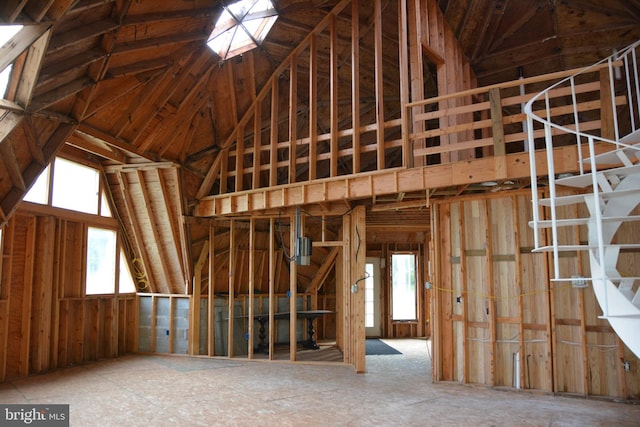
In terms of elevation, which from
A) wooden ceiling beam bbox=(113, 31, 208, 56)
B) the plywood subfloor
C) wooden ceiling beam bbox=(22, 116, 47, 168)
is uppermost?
wooden ceiling beam bbox=(113, 31, 208, 56)

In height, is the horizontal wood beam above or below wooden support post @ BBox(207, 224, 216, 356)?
above

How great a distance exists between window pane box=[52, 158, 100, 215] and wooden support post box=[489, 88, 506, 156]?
7691mm

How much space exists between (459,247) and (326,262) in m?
5.02

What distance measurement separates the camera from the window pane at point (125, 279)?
10469mm

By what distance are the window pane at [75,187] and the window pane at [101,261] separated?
552mm

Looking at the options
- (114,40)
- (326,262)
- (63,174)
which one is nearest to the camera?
(114,40)

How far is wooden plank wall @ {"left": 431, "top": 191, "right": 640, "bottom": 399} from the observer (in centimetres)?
656

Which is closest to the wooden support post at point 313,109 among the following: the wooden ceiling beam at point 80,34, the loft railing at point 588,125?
the loft railing at point 588,125

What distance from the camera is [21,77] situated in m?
5.35

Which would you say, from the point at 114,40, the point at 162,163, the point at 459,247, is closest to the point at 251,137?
the point at 162,163

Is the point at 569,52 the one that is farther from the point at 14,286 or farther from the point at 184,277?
the point at 14,286

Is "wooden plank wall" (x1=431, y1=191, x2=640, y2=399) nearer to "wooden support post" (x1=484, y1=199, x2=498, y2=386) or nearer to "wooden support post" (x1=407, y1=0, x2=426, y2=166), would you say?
"wooden support post" (x1=484, y1=199, x2=498, y2=386)

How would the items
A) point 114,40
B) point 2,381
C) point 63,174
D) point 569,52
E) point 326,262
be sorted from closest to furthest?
1. point 114,40
2. point 2,381
3. point 63,174
4. point 569,52
5. point 326,262

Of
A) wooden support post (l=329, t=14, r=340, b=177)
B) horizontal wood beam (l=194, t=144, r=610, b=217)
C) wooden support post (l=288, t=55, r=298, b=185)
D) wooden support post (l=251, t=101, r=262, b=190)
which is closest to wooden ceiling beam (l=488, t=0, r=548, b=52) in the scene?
wooden support post (l=329, t=14, r=340, b=177)
